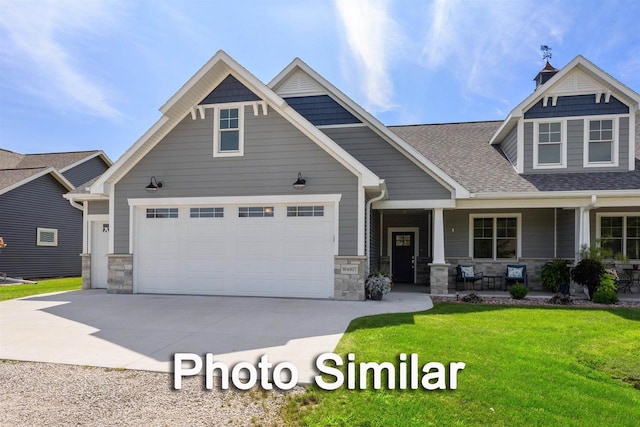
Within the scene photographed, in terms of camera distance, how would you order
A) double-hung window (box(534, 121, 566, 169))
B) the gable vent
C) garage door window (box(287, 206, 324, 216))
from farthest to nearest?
the gable vent
double-hung window (box(534, 121, 566, 169))
garage door window (box(287, 206, 324, 216))

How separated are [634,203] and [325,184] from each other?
859 cm

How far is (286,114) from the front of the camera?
10.3 m

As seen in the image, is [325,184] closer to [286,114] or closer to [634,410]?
[286,114]

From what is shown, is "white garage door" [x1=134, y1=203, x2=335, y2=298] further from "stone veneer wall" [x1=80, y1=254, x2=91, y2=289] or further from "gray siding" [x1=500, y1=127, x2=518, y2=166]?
"gray siding" [x1=500, y1=127, x2=518, y2=166]

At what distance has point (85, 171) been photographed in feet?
77.6

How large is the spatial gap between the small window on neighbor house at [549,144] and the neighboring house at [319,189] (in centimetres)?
3

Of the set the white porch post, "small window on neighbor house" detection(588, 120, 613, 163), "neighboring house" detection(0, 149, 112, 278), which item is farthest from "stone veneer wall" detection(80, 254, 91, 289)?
"small window on neighbor house" detection(588, 120, 613, 163)

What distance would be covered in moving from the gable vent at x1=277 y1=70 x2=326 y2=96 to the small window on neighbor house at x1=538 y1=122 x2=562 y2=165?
22.7 feet

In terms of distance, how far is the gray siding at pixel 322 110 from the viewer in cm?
1291

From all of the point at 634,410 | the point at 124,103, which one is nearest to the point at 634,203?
the point at 634,410

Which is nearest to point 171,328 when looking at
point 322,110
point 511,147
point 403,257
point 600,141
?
point 322,110

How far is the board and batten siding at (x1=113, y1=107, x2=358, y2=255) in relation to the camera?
33.0 ft

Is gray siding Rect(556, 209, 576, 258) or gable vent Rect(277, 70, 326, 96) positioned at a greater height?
gable vent Rect(277, 70, 326, 96)

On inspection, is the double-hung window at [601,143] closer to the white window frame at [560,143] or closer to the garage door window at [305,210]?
the white window frame at [560,143]
